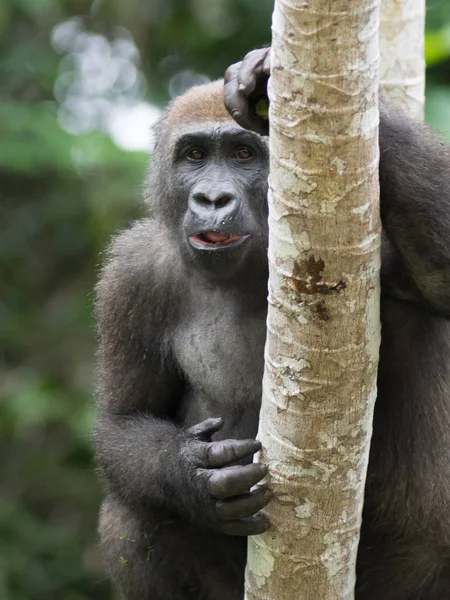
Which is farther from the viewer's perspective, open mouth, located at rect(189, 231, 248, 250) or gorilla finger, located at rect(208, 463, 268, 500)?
open mouth, located at rect(189, 231, 248, 250)

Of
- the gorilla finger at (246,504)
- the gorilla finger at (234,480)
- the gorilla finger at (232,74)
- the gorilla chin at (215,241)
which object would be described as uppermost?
the gorilla finger at (232,74)

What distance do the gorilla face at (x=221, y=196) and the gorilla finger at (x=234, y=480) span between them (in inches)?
36.4

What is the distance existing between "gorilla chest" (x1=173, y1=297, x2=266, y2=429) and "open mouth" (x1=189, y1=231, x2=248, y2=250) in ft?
1.71

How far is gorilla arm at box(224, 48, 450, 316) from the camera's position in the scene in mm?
3486

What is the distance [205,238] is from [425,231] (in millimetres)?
Result: 1048

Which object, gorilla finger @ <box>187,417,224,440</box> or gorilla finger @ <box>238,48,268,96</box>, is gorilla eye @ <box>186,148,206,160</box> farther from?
gorilla finger @ <box>187,417,224,440</box>

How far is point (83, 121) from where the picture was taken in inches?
405

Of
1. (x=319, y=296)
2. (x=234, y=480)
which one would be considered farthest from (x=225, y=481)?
(x=319, y=296)

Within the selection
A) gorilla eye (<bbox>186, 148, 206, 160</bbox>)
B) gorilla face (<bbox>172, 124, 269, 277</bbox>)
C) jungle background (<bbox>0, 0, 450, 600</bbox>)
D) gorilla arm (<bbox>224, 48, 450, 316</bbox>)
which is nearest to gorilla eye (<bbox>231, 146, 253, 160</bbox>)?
gorilla face (<bbox>172, 124, 269, 277</bbox>)

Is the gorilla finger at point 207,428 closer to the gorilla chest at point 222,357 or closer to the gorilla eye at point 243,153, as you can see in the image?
the gorilla chest at point 222,357

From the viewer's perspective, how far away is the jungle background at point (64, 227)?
349 inches

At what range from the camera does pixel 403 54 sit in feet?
17.1

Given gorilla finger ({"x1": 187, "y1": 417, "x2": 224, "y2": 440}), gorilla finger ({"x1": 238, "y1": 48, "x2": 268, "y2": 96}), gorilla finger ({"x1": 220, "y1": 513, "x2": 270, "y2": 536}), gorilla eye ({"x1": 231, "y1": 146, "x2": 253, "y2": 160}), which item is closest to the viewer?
gorilla finger ({"x1": 238, "y1": 48, "x2": 268, "y2": 96})

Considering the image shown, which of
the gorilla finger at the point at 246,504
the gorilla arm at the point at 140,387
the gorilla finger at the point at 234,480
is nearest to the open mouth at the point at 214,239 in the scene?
the gorilla arm at the point at 140,387
